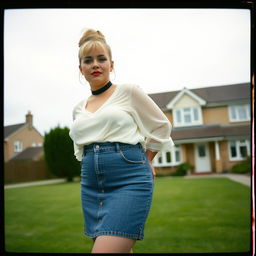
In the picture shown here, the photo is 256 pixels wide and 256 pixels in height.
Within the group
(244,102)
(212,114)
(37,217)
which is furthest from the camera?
(212,114)

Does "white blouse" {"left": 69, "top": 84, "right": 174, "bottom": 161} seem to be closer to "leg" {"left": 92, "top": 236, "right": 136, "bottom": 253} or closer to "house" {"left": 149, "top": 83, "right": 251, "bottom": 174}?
"leg" {"left": 92, "top": 236, "right": 136, "bottom": 253}

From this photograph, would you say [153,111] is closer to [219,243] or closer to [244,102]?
[219,243]

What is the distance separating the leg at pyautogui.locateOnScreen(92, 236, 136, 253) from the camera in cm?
141

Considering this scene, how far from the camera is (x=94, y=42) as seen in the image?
1.66 m

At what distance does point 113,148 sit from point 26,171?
15437 millimetres

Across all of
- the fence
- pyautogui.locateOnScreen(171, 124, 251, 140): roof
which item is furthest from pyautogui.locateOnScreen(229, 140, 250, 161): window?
the fence

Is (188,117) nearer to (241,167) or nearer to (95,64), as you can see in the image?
(241,167)

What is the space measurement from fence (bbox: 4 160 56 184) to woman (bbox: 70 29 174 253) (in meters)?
14.6

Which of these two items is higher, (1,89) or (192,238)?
(1,89)

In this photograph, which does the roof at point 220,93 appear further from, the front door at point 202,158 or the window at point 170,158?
the window at point 170,158

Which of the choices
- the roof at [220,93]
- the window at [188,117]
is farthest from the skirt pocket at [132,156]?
the window at [188,117]
